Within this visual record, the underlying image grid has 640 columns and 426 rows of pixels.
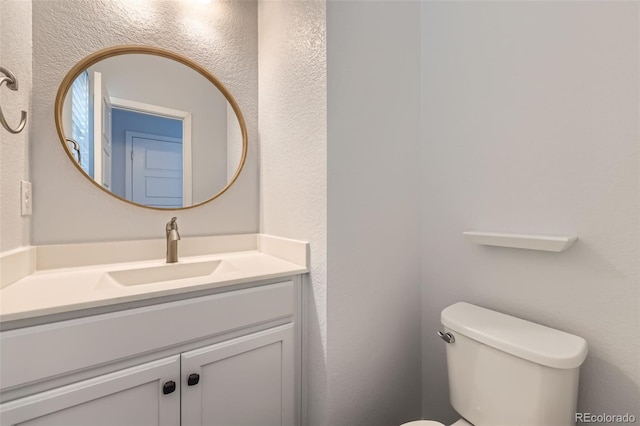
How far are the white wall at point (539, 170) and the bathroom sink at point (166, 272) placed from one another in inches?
40.3

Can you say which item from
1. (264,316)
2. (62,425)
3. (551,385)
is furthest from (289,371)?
(551,385)

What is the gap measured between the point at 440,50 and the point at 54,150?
1.74 meters

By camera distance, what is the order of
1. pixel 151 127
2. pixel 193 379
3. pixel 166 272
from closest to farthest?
pixel 193 379, pixel 166 272, pixel 151 127

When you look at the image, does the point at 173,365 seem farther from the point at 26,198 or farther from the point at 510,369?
the point at 510,369

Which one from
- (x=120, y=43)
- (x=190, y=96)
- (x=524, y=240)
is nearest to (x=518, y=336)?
(x=524, y=240)

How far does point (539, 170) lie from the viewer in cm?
102

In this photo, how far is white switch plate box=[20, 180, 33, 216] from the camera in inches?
39.9

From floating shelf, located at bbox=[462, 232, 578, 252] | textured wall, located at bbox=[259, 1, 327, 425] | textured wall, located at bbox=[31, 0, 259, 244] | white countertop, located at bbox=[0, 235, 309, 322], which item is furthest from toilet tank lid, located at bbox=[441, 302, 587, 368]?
textured wall, located at bbox=[31, 0, 259, 244]

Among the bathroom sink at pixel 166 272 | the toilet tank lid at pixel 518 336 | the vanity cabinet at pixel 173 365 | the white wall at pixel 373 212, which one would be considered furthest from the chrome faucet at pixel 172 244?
Result: the toilet tank lid at pixel 518 336

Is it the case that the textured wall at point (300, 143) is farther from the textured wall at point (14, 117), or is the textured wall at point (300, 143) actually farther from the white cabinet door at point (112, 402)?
the textured wall at point (14, 117)

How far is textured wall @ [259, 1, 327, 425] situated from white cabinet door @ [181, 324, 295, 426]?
0.12 metres

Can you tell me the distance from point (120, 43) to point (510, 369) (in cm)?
197

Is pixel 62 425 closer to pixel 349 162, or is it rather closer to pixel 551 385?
pixel 349 162

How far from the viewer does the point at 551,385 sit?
2.60ft
